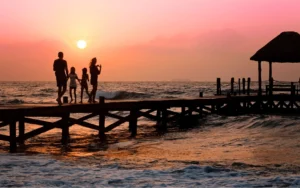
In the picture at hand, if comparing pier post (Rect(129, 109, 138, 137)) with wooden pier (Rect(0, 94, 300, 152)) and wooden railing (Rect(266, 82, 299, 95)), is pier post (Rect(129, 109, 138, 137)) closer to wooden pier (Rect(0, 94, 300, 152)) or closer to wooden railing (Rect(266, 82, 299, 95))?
wooden pier (Rect(0, 94, 300, 152))

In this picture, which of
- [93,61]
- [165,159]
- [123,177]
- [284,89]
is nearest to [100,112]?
[93,61]

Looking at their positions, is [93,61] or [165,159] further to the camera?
[93,61]

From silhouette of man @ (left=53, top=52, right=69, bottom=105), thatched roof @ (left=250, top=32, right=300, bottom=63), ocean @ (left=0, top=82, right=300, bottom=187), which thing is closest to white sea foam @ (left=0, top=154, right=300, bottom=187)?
ocean @ (left=0, top=82, right=300, bottom=187)

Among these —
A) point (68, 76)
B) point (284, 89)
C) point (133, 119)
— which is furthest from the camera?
point (284, 89)

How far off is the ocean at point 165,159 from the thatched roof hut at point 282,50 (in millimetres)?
6654

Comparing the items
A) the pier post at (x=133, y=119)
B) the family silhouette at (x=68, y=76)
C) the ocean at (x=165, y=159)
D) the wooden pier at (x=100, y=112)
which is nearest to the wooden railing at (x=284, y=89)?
the wooden pier at (x=100, y=112)

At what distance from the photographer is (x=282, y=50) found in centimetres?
2630

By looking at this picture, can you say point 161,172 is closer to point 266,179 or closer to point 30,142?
point 266,179

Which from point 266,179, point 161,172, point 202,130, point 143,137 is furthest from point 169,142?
point 266,179

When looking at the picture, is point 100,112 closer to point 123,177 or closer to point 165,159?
point 165,159

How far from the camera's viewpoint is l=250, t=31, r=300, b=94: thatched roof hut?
2598 centimetres

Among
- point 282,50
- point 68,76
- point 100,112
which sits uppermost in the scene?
point 282,50

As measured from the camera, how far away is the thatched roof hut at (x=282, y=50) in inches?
1023

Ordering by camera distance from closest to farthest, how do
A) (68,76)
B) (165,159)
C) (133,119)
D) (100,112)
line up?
(165,159) → (68,76) → (100,112) → (133,119)
